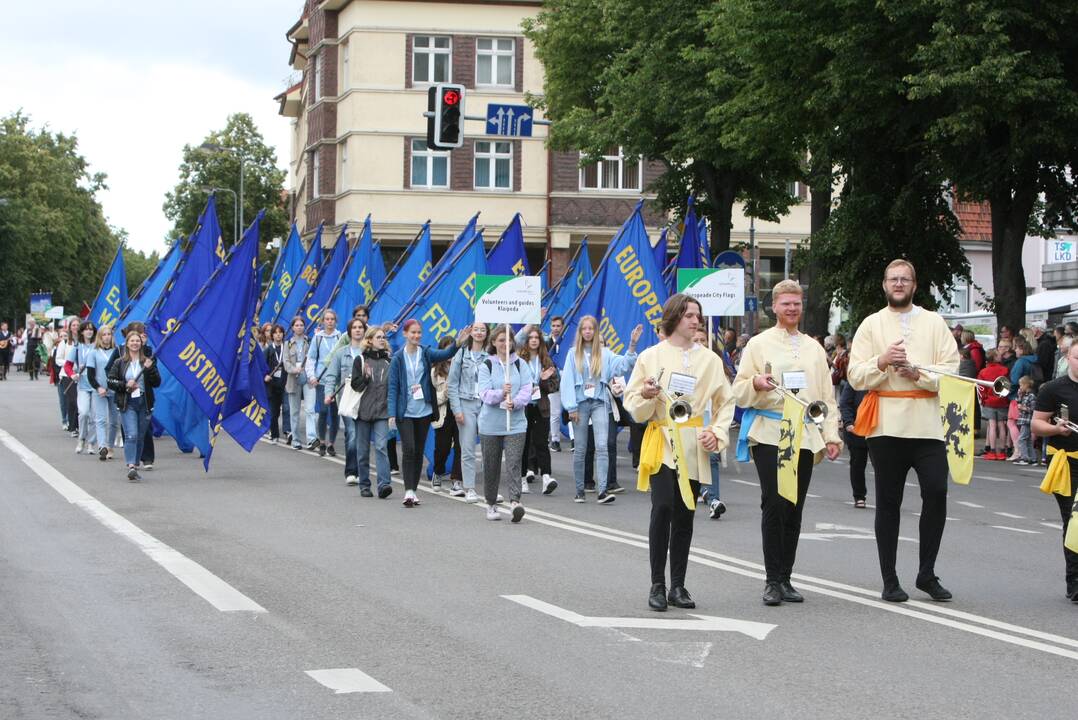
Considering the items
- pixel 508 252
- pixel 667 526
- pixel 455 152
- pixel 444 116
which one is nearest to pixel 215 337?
pixel 444 116

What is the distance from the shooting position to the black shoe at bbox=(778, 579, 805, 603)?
9727 millimetres

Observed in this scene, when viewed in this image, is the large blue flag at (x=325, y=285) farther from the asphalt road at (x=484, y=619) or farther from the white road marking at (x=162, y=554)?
the asphalt road at (x=484, y=619)

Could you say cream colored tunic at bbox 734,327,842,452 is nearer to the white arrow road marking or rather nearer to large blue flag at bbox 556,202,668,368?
the white arrow road marking

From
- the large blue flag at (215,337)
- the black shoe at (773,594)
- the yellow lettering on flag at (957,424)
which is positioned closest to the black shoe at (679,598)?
the black shoe at (773,594)

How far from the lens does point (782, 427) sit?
9711 millimetres

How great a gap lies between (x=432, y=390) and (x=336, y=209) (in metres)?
41.6

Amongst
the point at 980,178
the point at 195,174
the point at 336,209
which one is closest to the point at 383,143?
the point at 336,209

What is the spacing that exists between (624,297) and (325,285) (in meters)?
9.10

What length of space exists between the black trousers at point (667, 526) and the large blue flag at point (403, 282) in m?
14.4

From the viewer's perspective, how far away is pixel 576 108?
126ft

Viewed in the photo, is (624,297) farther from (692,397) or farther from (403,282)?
(692,397)

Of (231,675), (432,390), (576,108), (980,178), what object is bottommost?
(231,675)

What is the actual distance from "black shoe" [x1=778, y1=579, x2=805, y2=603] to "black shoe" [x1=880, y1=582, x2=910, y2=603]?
49cm

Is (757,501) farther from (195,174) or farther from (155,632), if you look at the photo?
(195,174)
